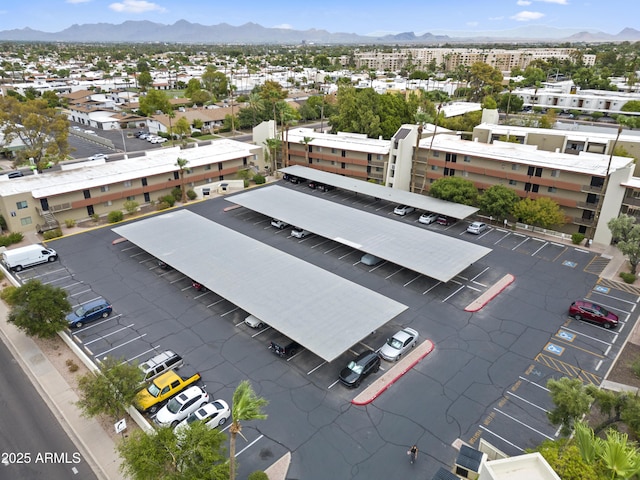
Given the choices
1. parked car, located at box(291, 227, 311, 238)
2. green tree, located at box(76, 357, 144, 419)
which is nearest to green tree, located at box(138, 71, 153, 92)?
parked car, located at box(291, 227, 311, 238)

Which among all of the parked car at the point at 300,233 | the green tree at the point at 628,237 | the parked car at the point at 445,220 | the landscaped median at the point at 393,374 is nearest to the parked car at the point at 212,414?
the landscaped median at the point at 393,374

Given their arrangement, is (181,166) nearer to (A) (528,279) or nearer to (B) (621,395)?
(A) (528,279)

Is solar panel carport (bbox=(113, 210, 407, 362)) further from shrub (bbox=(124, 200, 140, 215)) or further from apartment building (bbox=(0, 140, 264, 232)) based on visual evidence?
apartment building (bbox=(0, 140, 264, 232))

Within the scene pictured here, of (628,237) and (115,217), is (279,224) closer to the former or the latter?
(115,217)

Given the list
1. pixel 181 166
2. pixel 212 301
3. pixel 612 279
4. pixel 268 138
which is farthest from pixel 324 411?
pixel 268 138

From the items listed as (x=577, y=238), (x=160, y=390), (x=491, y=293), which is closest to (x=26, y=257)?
(x=160, y=390)

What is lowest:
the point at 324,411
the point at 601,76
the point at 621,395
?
the point at 324,411
